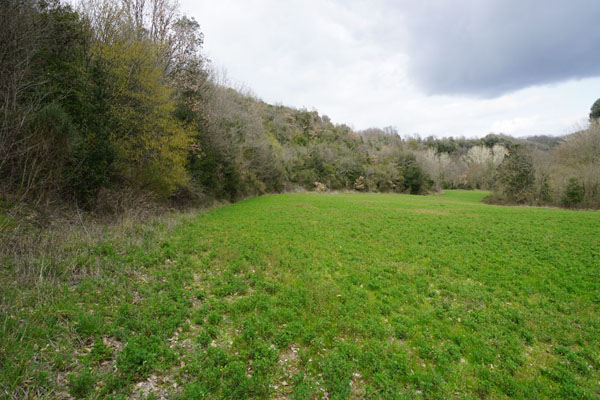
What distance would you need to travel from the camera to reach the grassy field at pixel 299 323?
4008 millimetres

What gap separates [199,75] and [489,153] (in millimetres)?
86329

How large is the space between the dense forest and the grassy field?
155 inches

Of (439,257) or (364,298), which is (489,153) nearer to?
(439,257)

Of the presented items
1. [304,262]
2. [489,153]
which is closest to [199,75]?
[304,262]

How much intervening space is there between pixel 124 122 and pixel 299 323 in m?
13.5

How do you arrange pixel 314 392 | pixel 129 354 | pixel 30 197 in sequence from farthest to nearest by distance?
pixel 30 197, pixel 129 354, pixel 314 392

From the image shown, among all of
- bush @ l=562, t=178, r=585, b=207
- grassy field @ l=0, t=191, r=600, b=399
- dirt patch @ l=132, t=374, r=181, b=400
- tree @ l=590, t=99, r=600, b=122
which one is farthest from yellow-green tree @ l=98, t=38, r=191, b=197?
tree @ l=590, t=99, r=600, b=122

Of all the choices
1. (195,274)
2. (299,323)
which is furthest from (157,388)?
(195,274)

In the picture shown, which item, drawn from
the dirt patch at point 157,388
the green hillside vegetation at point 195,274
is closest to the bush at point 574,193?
the green hillside vegetation at point 195,274

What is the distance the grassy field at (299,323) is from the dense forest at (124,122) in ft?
12.9

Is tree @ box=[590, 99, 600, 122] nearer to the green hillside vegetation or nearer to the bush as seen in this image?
the bush

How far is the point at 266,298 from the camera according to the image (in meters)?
6.87

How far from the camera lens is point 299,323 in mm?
5770

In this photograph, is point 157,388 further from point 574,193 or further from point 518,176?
point 518,176
